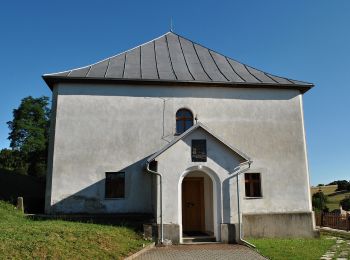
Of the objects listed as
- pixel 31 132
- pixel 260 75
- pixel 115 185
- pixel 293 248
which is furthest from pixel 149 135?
pixel 31 132

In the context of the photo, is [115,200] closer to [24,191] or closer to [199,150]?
[199,150]

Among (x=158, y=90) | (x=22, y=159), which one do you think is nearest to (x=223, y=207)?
(x=158, y=90)

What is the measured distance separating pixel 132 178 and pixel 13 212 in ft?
17.5

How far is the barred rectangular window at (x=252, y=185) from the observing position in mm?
16417

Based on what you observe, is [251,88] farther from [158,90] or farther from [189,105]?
[158,90]

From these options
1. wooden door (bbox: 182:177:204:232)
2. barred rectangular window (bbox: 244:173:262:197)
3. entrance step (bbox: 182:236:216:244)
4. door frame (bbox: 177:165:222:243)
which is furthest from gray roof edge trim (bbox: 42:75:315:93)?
entrance step (bbox: 182:236:216:244)

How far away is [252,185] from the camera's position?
1653cm

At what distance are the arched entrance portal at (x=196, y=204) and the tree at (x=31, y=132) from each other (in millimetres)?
31645

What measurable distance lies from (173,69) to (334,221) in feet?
40.4

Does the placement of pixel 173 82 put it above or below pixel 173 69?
below

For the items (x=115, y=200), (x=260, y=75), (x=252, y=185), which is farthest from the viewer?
(x=260, y=75)

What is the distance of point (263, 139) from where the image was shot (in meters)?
17.1

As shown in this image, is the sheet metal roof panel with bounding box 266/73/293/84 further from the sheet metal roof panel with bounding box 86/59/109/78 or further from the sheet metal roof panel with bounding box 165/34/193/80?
the sheet metal roof panel with bounding box 86/59/109/78

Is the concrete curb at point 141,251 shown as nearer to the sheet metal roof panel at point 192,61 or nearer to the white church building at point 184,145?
the white church building at point 184,145
